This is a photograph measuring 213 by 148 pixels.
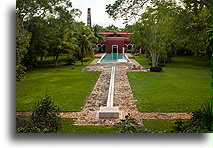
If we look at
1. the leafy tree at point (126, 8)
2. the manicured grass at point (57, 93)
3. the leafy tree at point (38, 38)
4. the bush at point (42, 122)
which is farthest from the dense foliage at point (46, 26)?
the bush at point (42, 122)

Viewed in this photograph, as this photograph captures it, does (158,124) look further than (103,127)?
Yes

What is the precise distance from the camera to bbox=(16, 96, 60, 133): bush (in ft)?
11.7

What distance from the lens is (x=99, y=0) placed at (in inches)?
176

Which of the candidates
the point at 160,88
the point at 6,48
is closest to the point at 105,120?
the point at 6,48

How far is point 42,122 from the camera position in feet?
12.3

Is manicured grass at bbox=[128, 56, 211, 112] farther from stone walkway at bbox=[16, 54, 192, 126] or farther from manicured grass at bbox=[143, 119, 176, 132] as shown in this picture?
manicured grass at bbox=[143, 119, 176, 132]

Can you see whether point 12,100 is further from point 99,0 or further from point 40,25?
point 40,25

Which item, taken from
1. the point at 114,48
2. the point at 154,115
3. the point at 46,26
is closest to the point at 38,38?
the point at 46,26

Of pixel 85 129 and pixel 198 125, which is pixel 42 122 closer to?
pixel 85 129

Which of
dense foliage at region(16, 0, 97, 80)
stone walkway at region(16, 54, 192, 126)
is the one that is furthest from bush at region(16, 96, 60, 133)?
dense foliage at region(16, 0, 97, 80)

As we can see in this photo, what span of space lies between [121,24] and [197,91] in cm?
411

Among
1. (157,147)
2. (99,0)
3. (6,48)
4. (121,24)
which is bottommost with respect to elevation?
(157,147)
